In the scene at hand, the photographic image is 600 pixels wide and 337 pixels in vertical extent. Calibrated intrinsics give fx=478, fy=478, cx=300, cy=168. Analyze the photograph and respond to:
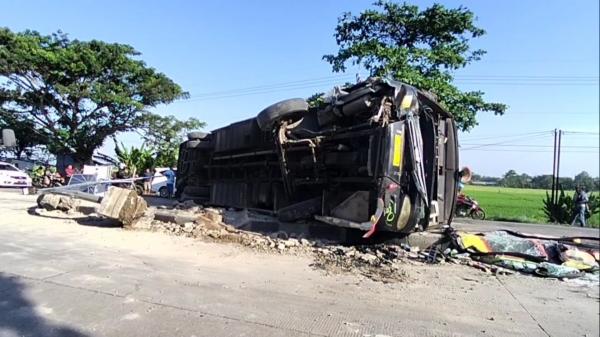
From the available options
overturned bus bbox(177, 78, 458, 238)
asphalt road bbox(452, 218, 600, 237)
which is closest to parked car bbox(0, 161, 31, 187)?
overturned bus bbox(177, 78, 458, 238)

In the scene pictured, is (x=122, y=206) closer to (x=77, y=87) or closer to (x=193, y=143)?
(x=193, y=143)

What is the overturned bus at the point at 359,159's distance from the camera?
22.0 ft

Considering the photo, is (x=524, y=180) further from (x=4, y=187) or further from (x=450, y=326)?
(x=4, y=187)

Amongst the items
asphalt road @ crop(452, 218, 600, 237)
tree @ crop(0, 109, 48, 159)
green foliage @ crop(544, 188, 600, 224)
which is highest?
tree @ crop(0, 109, 48, 159)

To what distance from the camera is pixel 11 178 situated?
23422mm

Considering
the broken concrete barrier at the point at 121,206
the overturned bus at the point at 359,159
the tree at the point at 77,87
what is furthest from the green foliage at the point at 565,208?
the tree at the point at 77,87

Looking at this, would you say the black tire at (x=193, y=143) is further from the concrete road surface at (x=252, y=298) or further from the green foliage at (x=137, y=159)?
the green foliage at (x=137, y=159)

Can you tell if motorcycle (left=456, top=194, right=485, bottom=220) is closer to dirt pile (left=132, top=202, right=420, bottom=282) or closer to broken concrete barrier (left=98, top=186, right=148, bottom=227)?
dirt pile (left=132, top=202, right=420, bottom=282)

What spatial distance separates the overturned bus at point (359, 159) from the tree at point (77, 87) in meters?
21.4

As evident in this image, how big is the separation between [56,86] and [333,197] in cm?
2406

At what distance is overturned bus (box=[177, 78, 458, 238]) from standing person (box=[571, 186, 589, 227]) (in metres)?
10.6

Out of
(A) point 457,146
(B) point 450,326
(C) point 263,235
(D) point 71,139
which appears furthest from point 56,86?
(B) point 450,326

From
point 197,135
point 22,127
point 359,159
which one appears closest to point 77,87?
point 22,127

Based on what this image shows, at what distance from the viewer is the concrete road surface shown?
13.0 feet
